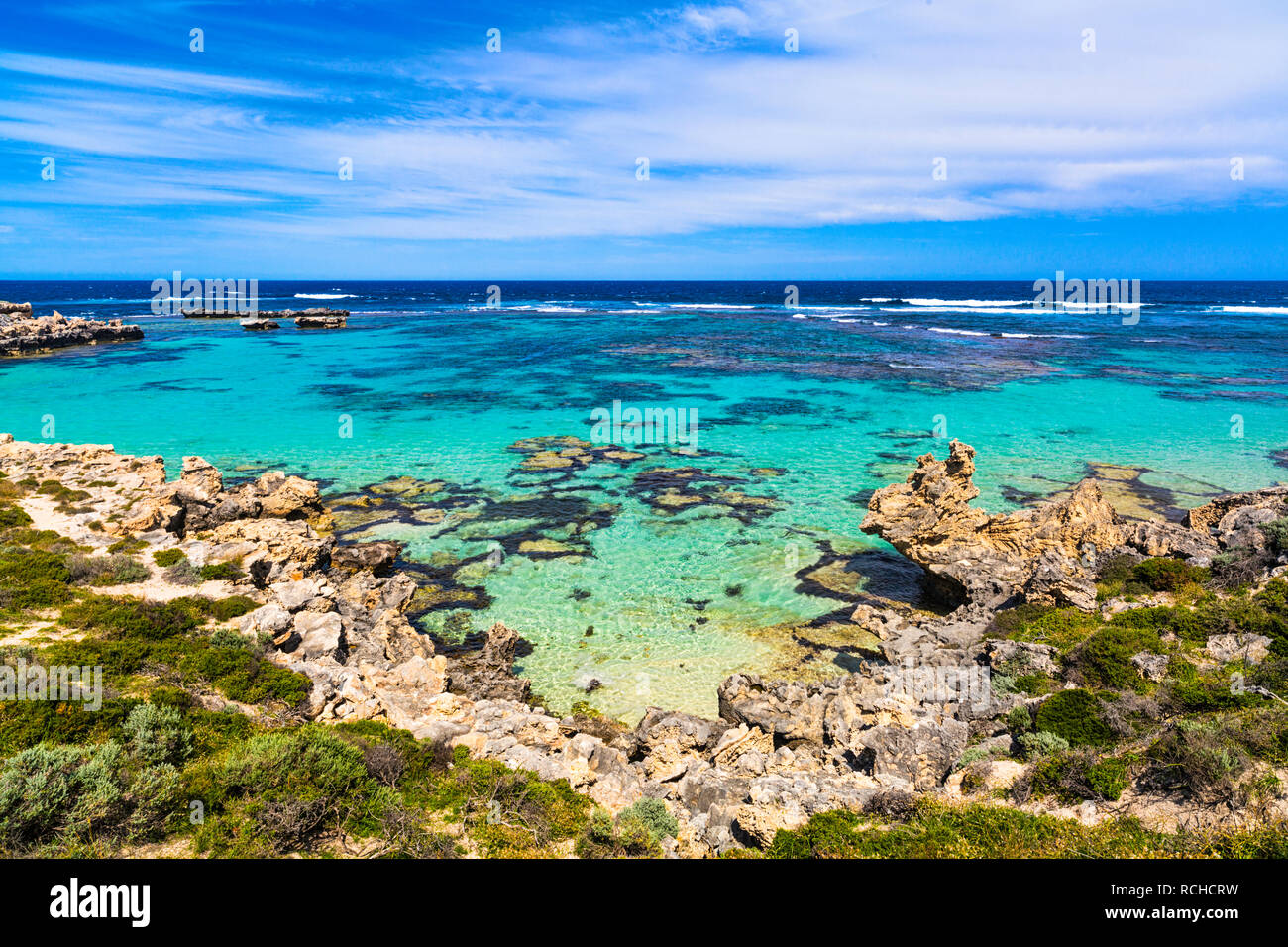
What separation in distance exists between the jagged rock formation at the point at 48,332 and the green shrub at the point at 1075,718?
9453 cm

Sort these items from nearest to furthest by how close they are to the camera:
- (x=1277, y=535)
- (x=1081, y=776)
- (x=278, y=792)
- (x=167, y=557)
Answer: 1. (x=278, y=792)
2. (x=1081, y=776)
3. (x=1277, y=535)
4. (x=167, y=557)

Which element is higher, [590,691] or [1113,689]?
[1113,689]

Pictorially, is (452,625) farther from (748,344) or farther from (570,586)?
(748,344)

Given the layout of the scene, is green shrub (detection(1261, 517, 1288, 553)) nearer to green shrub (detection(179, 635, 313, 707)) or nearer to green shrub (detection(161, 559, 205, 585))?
green shrub (detection(179, 635, 313, 707))

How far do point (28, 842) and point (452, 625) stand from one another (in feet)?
33.1

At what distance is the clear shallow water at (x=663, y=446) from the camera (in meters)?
17.1

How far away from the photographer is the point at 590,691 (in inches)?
550

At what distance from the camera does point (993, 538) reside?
17.1m

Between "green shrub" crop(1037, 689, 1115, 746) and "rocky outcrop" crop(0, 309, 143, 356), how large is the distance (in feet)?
310

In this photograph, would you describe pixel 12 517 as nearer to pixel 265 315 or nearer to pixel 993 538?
pixel 993 538

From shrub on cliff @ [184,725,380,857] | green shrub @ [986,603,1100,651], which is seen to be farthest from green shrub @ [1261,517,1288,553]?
shrub on cliff @ [184,725,380,857]

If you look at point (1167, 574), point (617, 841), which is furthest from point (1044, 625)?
point (617, 841)

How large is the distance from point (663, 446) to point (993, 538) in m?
18.2
